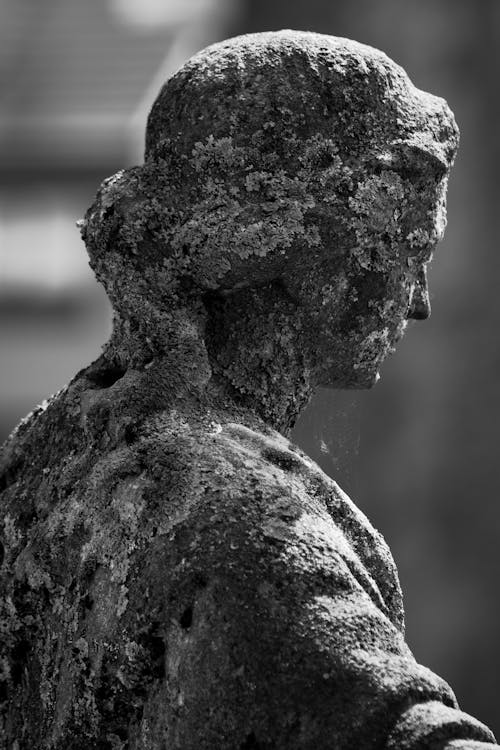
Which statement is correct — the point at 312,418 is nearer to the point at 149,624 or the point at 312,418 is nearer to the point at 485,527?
the point at 149,624

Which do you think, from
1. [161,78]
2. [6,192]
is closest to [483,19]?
[161,78]

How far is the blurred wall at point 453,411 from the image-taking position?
10078 mm

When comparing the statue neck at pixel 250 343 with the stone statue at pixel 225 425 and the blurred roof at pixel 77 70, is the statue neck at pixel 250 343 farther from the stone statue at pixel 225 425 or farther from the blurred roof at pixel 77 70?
the blurred roof at pixel 77 70

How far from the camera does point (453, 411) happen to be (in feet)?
34.5

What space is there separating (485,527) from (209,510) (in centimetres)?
809

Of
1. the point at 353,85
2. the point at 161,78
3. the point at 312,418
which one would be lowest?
the point at 312,418

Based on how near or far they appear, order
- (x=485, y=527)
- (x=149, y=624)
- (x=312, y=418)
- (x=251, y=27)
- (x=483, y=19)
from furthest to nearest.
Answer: (x=251, y=27), (x=483, y=19), (x=485, y=527), (x=312, y=418), (x=149, y=624)

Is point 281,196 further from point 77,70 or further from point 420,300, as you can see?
point 77,70

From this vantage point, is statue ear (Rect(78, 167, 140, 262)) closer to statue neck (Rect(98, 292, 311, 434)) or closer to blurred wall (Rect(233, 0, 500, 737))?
statue neck (Rect(98, 292, 311, 434))

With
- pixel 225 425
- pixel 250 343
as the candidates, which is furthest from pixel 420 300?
pixel 225 425

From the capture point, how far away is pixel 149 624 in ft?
7.20

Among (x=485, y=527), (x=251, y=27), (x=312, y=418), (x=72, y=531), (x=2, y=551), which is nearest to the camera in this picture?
(x=72, y=531)

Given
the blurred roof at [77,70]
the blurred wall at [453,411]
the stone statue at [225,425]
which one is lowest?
the stone statue at [225,425]

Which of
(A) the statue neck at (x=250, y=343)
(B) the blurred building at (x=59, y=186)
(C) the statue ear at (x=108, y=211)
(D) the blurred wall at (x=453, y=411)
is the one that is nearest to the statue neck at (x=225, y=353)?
(A) the statue neck at (x=250, y=343)
